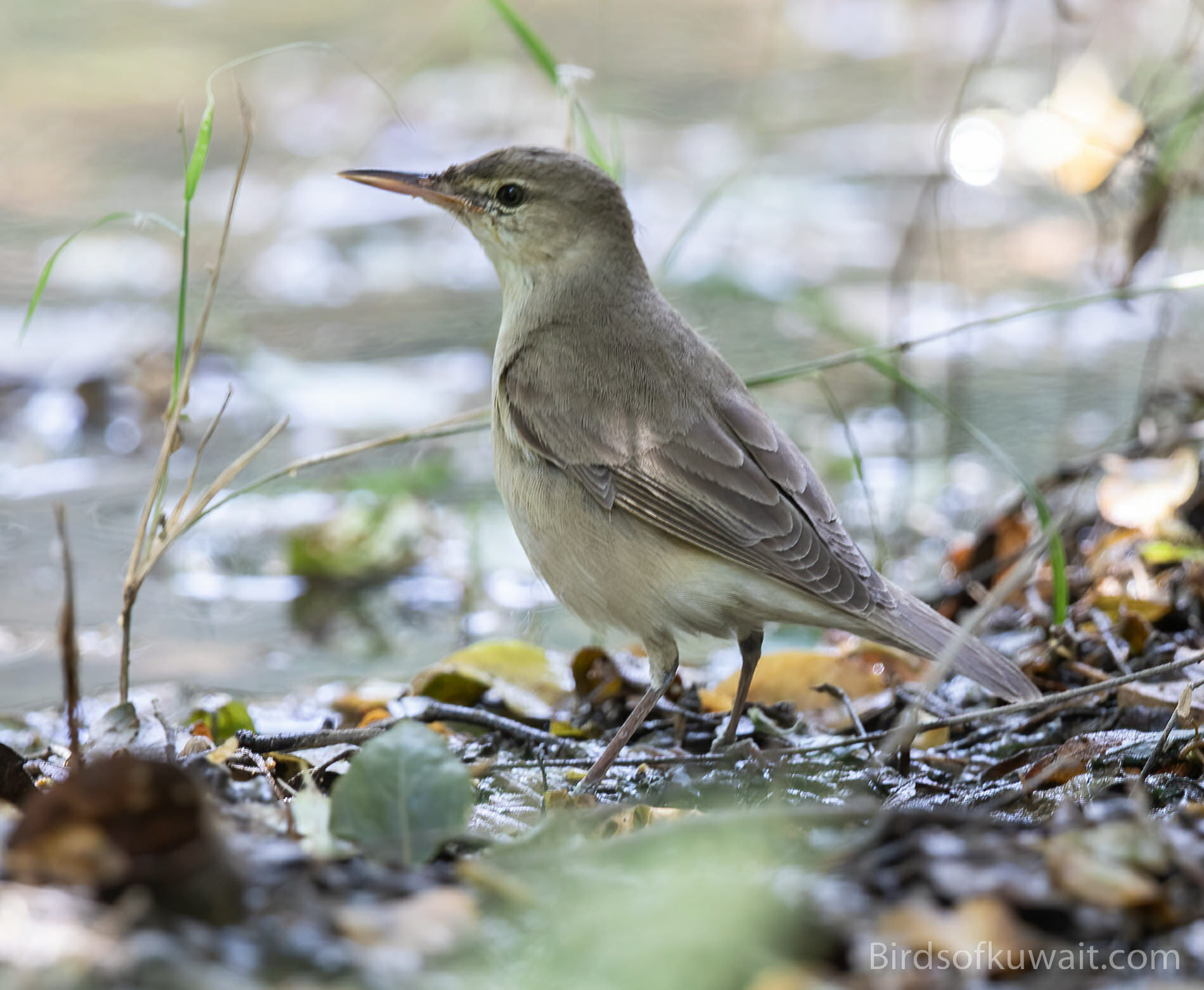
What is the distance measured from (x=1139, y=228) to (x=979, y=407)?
6.34 ft

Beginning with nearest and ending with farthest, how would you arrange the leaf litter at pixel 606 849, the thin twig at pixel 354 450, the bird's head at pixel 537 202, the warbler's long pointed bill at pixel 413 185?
the leaf litter at pixel 606 849, the thin twig at pixel 354 450, the warbler's long pointed bill at pixel 413 185, the bird's head at pixel 537 202

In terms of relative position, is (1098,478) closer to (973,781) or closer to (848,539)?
(848,539)

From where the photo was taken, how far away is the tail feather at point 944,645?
3.42 m

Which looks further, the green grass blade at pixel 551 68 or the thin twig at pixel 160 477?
the green grass blade at pixel 551 68

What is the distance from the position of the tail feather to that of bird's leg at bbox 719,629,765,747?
0.42 m

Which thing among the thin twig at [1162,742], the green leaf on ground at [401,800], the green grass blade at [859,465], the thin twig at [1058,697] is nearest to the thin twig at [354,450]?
the green grass blade at [859,465]

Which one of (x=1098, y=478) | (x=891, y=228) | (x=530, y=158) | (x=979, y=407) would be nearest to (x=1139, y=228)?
(x=1098, y=478)

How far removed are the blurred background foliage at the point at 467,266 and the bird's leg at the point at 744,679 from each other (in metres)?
0.60

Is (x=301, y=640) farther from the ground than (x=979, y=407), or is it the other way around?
(x=979, y=407)

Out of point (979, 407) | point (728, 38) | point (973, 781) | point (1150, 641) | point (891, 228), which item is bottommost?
point (973, 781)

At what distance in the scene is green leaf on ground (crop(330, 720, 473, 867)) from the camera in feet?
8.09

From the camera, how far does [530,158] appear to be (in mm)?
4293

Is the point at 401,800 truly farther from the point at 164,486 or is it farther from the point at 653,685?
the point at 653,685

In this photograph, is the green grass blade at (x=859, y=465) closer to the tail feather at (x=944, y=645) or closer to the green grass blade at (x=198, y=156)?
the tail feather at (x=944, y=645)
